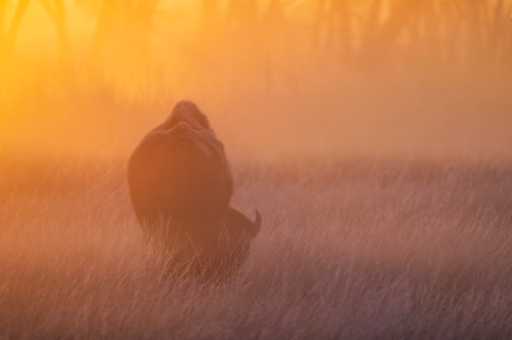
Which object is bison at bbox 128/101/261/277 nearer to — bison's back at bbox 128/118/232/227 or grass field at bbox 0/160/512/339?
bison's back at bbox 128/118/232/227

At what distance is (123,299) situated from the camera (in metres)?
4.42

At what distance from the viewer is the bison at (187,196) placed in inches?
180

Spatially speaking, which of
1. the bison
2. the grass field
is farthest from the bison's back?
the grass field

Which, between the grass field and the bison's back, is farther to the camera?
the bison's back

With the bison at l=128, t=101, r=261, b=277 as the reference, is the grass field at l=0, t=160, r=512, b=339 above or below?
below

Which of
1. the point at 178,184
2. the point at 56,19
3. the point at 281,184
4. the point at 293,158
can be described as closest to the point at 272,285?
the point at 178,184

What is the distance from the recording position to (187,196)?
4547 mm

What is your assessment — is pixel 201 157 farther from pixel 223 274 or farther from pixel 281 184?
pixel 281 184

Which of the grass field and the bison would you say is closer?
the grass field

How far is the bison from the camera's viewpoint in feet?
15.0

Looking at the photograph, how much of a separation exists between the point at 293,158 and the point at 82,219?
7002 millimetres

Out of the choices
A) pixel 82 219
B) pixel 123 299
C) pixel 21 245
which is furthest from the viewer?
pixel 82 219

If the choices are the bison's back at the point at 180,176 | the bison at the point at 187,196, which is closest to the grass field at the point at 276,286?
the bison at the point at 187,196

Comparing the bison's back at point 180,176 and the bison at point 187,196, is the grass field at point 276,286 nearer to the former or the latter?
the bison at point 187,196
